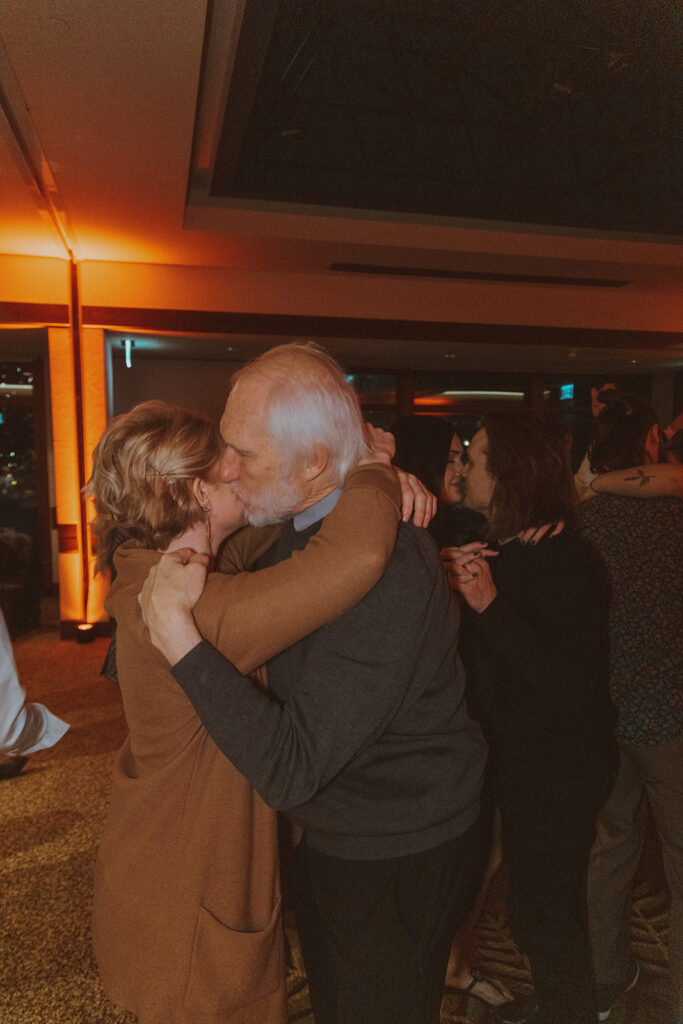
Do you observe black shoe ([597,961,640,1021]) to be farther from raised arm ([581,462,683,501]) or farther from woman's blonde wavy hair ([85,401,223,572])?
woman's blonde wavy hair ([85,401,223,572])

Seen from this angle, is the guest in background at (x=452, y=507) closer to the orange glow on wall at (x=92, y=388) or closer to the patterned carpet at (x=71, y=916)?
the patterned carpet at (x=71, y=916)

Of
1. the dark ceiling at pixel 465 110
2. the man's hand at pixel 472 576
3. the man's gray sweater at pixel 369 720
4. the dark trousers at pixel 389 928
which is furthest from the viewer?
the dark ceiling at pixel 465 110

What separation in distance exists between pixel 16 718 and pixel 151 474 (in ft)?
2.85

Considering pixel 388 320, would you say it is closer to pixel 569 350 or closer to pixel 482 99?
pixel 569 350

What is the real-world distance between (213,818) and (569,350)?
273 inches

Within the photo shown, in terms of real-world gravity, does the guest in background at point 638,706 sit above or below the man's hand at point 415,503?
below

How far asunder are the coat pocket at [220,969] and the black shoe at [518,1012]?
1140 millimetres

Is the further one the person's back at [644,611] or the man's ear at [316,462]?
the person's back at [644,611]

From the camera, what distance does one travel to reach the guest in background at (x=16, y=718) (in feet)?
5.56

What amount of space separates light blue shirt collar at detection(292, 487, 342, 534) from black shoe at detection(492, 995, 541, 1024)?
1.63 meters

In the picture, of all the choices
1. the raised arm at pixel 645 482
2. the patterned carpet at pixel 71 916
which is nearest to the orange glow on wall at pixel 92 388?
the patterned carpet at pixel 71 916

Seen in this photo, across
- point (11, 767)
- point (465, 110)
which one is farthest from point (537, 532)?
point (11, 767)

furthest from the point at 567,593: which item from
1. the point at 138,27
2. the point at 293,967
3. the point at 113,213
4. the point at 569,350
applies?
the point at 569,350

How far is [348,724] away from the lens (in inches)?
38.7
